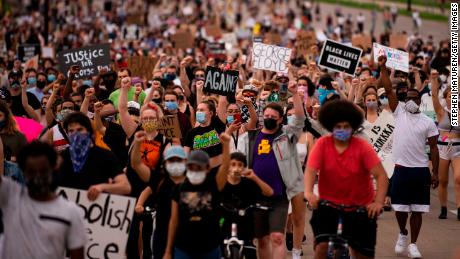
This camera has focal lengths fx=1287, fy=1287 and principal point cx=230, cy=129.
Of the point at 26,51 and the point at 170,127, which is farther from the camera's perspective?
the point at 26,51

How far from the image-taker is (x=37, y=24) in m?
49.8

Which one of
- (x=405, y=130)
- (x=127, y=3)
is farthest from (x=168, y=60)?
(x=127, y=3)

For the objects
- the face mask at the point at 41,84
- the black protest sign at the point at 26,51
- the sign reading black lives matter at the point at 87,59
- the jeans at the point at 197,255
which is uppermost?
the black protest sign at the point at 26,51

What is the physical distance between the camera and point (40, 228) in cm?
860

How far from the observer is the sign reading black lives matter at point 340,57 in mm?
18922

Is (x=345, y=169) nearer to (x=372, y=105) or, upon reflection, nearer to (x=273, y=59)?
(x=372, y=105)

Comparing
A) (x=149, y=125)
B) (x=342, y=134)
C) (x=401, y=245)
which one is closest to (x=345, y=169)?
(x=342, y=134)

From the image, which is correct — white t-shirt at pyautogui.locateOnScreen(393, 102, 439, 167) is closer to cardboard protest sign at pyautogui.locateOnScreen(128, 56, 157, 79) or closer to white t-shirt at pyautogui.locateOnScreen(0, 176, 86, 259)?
white t-shirt at pyautogui.locateOnScreen(0, 176, 86, 259)

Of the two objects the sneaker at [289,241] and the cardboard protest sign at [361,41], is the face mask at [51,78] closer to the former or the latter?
the sneaker at [289,241]

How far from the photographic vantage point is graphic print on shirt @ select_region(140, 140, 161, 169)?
11.9 m

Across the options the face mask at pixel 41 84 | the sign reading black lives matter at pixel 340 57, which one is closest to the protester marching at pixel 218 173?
the sign reading black lives matter at pixel 340 57

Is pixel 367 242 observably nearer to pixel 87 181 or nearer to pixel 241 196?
pixel 241 196

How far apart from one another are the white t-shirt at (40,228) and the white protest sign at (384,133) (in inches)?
286

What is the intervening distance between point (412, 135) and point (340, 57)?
5.09 metres
